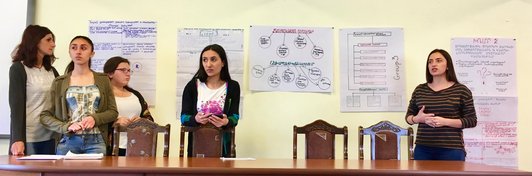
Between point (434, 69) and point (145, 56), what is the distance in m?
2.12

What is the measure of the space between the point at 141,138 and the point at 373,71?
1.83m

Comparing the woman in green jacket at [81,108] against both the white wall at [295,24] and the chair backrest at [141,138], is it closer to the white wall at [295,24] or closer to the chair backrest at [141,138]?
the chair backrest at [141,138]

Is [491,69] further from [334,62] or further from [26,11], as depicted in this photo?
[26,11]

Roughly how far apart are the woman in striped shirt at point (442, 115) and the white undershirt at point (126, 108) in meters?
1.86

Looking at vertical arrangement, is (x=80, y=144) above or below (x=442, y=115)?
below

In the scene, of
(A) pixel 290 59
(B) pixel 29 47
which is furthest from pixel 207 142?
(B) pixel 29 47

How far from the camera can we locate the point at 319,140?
2.95 m

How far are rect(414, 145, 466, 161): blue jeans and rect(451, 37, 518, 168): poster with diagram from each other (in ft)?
2.36

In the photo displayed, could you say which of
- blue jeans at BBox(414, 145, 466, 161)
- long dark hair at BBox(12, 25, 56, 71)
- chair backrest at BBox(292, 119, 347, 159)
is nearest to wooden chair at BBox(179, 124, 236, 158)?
chair backrest at BBox(292, 119, 347, 159)

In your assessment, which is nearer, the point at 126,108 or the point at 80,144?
the point at 80,144

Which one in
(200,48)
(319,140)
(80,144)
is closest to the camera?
(80,144)

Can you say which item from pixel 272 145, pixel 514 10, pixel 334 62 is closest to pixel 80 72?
pixel 272 145

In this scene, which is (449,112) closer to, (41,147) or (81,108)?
(81,108)

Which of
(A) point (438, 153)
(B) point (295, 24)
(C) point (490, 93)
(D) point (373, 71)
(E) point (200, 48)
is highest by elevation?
(B) point (295, 24)
